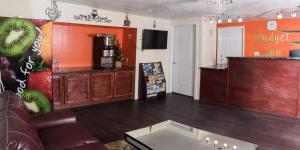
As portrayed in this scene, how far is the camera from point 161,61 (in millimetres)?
7035

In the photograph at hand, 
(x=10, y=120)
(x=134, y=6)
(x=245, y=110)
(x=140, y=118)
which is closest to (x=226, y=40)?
(x=245, y=110)

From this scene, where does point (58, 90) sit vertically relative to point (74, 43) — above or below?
below

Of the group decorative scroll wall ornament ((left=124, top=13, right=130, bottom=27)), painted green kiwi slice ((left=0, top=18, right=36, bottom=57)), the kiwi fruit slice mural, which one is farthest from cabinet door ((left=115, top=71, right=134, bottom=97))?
painted green kiwi slice ((left=0, top=18, right=36, bottom=57))

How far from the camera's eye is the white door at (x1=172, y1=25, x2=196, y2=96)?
22.3 ft

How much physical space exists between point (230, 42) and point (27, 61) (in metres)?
5.68

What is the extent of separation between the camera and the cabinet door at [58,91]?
498 cm

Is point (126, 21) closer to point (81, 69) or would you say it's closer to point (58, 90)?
point (81, 69)

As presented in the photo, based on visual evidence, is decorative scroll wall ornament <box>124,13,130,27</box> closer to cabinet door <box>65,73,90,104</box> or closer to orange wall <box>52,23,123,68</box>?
orange wall <box>52,23,123,68</box>

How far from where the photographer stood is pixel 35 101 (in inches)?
163

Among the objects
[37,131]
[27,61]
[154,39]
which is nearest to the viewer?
[37,131]

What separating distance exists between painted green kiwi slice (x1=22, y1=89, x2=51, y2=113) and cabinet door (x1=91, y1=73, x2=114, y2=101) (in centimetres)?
145

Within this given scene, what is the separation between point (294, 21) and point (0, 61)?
6574 millimetres

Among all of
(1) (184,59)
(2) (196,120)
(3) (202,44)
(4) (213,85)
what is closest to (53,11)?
(2) (196,120)

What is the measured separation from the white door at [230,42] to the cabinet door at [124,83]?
3110 millimetres
